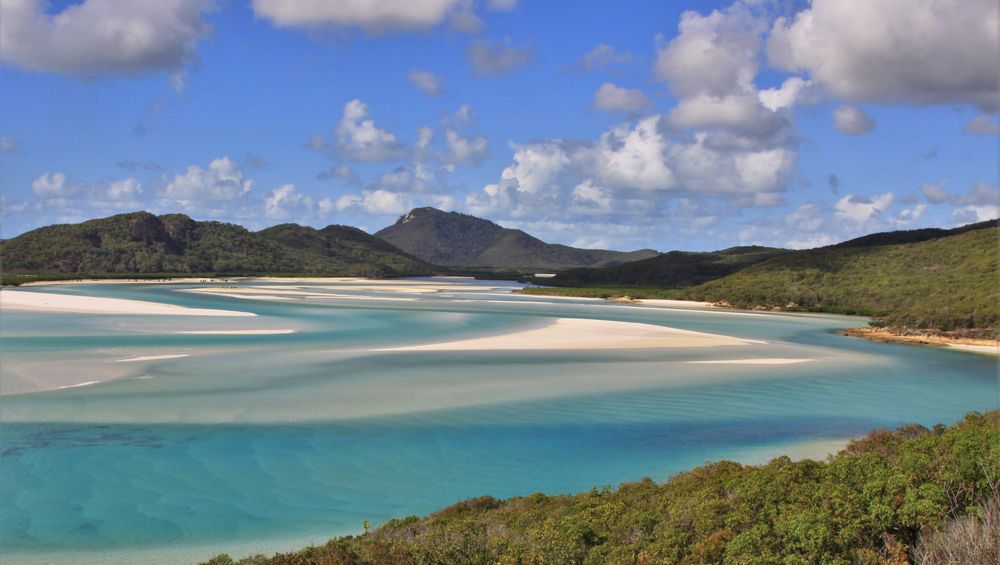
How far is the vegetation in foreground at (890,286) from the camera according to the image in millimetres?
47688

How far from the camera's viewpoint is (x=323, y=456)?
16156mm

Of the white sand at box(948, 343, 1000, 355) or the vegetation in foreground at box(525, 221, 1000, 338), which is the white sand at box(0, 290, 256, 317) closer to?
the white sand at box(948, 343, 1000, 355)

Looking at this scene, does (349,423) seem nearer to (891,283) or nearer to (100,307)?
(100,307)

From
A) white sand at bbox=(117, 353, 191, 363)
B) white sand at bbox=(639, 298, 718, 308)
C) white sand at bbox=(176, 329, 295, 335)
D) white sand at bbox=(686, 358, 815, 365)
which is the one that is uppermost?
white sand at bbox=(639, 298, 718, 308)

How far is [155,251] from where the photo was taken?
155625mm

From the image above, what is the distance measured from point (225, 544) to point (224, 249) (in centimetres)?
17576

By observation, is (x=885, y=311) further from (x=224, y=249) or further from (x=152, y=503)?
(x=224, y=249)

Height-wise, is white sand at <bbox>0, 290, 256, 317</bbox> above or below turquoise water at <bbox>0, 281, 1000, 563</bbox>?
above

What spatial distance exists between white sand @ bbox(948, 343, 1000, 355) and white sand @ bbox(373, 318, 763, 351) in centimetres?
1242

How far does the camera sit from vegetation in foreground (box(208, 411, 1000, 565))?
7.91 m

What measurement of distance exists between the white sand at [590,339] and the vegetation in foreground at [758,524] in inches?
983

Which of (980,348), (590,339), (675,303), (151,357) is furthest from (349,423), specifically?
(675,303)

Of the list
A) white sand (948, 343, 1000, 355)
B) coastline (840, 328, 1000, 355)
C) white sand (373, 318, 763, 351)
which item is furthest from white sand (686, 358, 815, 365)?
coastline (840, 328, 1000, 355)

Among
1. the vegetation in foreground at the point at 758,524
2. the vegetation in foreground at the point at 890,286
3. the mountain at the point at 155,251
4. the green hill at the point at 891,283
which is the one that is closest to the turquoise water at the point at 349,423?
the vegetation in foreground at the point at 758,524
